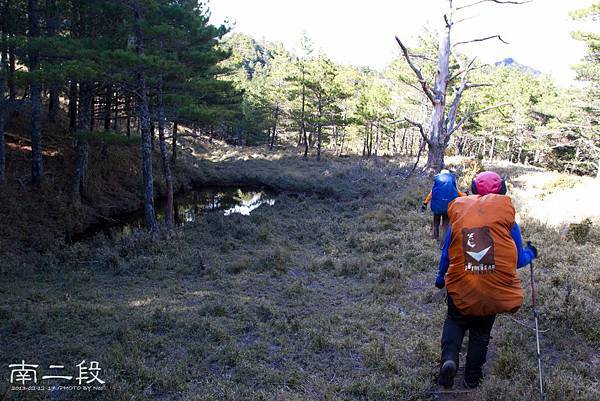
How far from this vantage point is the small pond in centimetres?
1518

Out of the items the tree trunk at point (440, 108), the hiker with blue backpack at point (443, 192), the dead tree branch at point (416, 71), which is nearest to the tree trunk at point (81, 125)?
the dead tree branch at point (416, 71)

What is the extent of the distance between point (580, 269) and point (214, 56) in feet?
39.6

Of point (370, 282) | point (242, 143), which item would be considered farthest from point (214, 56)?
point (242, 143)

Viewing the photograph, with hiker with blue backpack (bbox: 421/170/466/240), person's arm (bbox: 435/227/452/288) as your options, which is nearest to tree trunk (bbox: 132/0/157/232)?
hiker with blue backpack (bbox: 421/170/466/240)

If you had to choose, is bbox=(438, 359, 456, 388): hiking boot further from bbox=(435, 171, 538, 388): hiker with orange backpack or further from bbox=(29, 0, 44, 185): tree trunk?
bbox=(29, 0, 44, 185): tree trunk

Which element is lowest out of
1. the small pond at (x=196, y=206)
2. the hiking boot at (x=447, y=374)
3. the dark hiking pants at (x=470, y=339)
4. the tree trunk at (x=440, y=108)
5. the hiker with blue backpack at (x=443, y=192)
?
the small pond at (x=196, y=206)

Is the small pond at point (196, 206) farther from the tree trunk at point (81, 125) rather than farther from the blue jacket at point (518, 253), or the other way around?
the blue jacket at point (518, 253)

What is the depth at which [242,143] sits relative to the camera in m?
54.7

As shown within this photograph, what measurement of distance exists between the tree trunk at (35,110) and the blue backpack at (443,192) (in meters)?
11.5

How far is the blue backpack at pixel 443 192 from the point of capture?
22.3 feet

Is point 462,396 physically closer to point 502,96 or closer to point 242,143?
point 502,96

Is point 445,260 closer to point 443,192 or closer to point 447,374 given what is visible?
point 447,374

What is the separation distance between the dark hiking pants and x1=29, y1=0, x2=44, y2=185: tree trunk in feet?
41.8

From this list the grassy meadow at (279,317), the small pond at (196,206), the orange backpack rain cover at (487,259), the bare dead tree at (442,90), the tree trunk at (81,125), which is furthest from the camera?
the small pond at (196,206)
